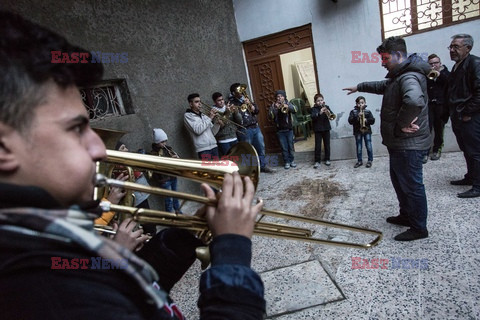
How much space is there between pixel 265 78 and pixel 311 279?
5.66m

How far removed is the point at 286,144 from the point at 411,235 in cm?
390

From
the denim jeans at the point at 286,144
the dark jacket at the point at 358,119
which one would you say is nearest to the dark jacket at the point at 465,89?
the dark jacket at the point at 358,119

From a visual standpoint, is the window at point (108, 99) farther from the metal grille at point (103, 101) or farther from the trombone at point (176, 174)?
the trombone at point (176, 174)

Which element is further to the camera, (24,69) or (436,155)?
(436,155)

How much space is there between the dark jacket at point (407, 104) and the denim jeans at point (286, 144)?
360 cm

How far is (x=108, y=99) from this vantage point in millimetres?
4062

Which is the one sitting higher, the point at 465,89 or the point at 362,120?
the point at 465,89

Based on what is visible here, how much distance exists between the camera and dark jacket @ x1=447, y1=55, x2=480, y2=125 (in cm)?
335

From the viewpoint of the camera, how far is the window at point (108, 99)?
149 inches

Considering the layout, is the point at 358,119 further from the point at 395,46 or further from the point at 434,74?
the point at 395,46

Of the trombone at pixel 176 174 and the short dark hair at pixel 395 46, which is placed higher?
the short dark hair at pixel 395 46

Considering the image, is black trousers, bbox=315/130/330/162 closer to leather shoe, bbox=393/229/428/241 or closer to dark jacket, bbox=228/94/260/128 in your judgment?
dark jacket, bbox=228/94/260/128

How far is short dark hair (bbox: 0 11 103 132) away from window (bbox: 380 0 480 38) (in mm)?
6490

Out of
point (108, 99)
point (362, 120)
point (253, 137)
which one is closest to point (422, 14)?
point (362, 120)
